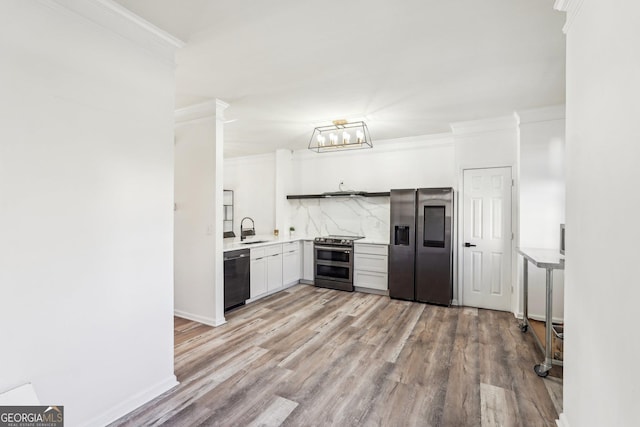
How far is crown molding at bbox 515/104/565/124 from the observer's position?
11.7 ft

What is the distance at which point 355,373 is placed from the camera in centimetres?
254

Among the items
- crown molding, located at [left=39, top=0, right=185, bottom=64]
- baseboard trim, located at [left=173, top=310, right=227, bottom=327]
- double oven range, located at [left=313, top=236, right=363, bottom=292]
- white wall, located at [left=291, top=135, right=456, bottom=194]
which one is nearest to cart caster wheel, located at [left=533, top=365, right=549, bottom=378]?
white wall, located at [left=291, top=135, right=456, bottom=194]

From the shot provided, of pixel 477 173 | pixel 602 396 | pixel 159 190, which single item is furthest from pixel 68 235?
pixel 477 173

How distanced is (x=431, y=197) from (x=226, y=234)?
3.74 meters

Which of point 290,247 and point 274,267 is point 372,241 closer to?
point 290,247

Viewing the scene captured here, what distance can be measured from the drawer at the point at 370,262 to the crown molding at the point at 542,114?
8.87ft

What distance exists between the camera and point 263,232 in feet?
21.0

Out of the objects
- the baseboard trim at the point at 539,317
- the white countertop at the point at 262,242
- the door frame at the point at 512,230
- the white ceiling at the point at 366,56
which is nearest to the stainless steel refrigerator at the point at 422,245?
the door frame at the point at 512,230

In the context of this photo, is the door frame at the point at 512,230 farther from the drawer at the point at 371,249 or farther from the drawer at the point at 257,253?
the drawer at the point at 257,253

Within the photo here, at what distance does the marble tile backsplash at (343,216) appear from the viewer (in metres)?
5.41

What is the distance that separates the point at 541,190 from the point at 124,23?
4.54 metres

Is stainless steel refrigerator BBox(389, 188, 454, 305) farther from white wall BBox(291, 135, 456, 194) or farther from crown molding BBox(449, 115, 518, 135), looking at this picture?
crown molding BBox(449, 115, 518, 135)

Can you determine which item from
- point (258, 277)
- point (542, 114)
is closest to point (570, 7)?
point (542, 114)

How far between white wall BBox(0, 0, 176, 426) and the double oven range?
10.6 feet
